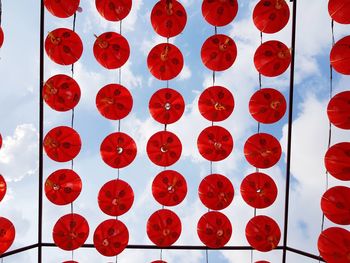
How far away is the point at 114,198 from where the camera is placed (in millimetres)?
5133

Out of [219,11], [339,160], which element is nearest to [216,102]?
[219,11]

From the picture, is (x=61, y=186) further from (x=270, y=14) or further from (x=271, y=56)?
(x=270, y=14)

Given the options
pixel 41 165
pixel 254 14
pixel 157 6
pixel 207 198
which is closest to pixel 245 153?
pixel 207 198

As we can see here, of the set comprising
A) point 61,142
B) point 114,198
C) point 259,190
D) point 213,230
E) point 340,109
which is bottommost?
point 213,230

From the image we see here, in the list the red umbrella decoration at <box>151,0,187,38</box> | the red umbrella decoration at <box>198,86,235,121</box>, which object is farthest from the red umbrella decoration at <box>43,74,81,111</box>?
the red umbrella decoration at <box>198,86,235,121</box>

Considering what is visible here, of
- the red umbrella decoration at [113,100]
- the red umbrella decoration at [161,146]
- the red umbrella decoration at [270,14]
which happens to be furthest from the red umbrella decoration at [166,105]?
the red umbrella decoration at [270,14]

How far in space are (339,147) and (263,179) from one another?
3.57 ft

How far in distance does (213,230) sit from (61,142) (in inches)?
90.7

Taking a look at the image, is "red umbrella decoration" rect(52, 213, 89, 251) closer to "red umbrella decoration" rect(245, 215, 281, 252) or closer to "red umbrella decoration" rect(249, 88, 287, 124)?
"red umbrella decoration" rect(245, 215, 281, 252)

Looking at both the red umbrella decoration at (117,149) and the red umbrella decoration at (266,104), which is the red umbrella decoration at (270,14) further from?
the red umbrella decoration at (117,149)

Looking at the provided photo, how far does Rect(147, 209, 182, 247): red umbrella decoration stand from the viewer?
5.16m

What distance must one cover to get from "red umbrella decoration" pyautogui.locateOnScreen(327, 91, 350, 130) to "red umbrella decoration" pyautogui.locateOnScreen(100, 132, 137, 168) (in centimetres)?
257

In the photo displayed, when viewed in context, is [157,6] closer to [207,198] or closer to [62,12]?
[62,12]

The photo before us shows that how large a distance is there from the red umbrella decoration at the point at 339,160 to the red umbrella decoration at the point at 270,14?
1.69m
